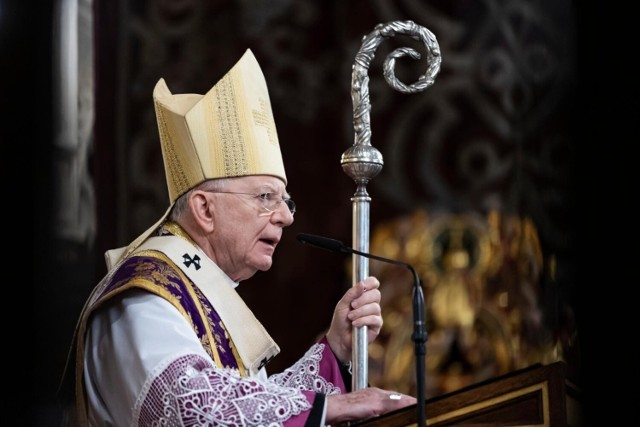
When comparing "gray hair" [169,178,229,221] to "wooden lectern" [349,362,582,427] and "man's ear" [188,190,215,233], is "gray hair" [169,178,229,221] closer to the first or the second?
"man's ear" [188,190,215,233]

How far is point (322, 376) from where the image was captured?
134 inches

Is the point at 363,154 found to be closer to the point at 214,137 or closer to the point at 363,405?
the point at 214,137

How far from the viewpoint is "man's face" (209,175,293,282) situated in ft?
10.6

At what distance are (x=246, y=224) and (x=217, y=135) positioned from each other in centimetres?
28

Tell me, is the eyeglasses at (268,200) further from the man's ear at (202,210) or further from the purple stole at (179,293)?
the purple stole at (179,293)

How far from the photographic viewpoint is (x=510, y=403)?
2656 mm

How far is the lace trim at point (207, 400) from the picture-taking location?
270cm

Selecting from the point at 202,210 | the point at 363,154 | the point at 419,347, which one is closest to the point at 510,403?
the point at 419,347

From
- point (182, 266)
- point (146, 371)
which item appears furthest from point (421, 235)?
point (146, 371)

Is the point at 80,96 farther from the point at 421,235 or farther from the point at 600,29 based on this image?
the point at 600,29

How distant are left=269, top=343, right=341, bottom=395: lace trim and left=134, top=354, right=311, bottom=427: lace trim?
576 mm

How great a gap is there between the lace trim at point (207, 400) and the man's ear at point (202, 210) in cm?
53

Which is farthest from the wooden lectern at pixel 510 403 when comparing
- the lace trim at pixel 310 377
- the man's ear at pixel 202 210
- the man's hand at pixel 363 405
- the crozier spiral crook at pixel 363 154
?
the man's ear at pixel 202 210

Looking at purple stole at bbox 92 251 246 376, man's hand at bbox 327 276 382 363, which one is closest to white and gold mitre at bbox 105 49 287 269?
purple stole at bbox 92 251 246 376
